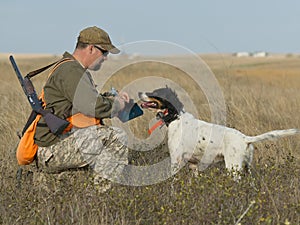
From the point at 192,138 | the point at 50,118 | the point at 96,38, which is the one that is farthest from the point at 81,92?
the point at 192,138

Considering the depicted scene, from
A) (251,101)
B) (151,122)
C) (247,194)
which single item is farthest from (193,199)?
(251,101)

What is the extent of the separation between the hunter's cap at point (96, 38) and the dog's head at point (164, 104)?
1.04m

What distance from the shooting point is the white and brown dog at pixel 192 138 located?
5.59 m

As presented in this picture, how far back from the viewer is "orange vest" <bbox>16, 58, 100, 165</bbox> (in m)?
5.06

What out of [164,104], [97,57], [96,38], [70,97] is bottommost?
[164,104]

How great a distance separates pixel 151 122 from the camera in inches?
299

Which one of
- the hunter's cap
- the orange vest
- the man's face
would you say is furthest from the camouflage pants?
the hunter's cap

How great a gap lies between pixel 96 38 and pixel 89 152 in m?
1.19

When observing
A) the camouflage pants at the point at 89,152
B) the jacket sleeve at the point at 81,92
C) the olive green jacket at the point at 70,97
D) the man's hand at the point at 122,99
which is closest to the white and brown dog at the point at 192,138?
the camouflage pants at the point at 89,152

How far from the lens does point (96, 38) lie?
5.06 meters

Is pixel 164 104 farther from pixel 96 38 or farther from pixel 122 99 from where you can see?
pixel 96 38

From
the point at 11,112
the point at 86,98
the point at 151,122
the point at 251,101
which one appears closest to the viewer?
the point at 86,98

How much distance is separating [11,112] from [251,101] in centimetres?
441

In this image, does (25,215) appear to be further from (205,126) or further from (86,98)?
(205,126)
